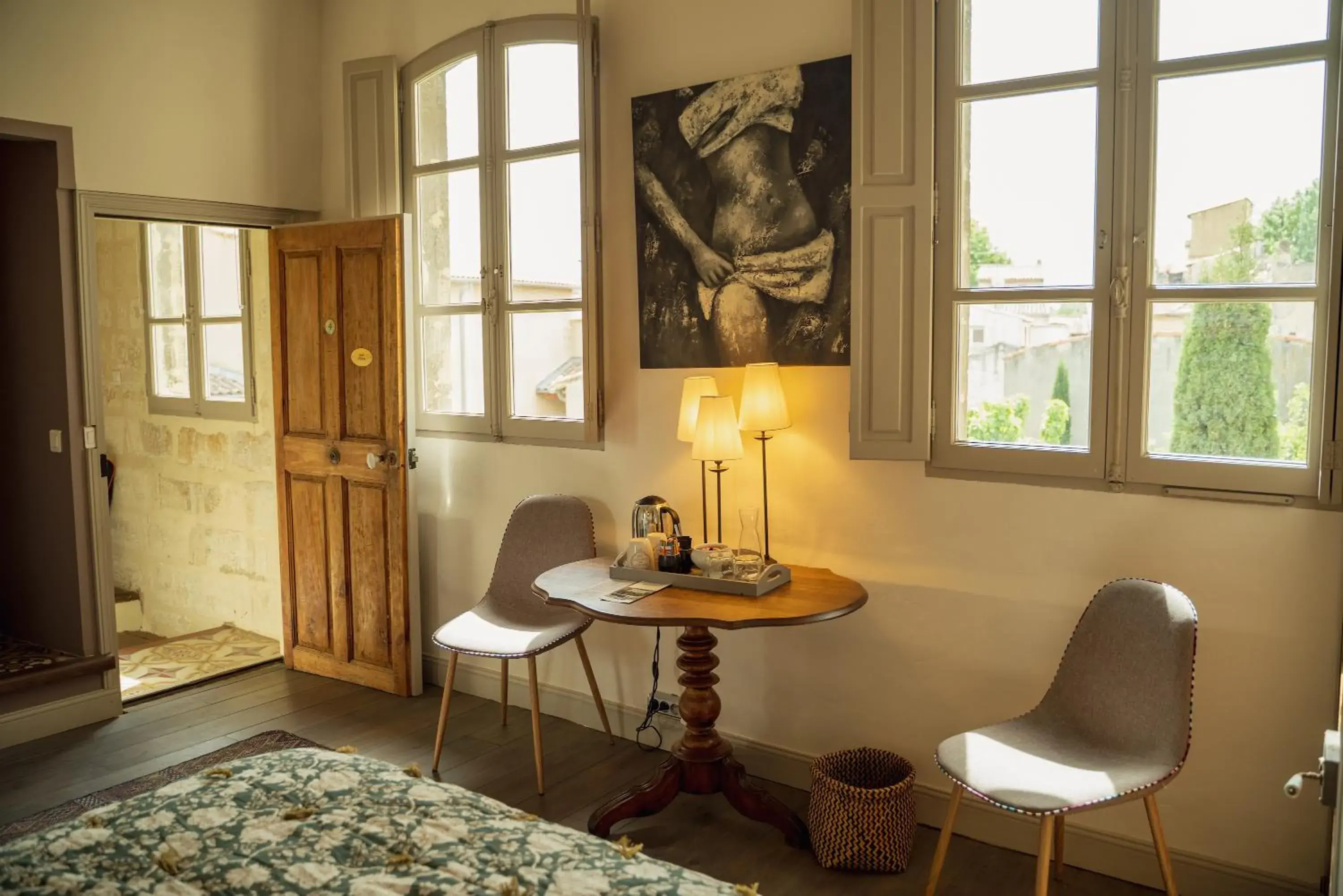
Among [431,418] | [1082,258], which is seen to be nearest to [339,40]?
[431,418]

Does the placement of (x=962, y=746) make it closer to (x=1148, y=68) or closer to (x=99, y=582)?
(x=1148, y=68)

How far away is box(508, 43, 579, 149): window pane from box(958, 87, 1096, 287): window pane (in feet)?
5.49

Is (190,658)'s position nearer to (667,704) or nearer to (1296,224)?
(667,704)

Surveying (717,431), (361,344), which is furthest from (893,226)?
(361,344)

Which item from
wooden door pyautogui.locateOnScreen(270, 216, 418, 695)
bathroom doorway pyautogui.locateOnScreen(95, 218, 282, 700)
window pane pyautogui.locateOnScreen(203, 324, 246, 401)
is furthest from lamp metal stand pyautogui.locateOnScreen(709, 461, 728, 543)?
window pane pyautogui.locateOnScreen(203, 324, 246, 401)

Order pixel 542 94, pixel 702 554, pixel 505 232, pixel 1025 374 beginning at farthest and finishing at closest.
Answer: pixel 505 232 → pixel 542 94 → pixel 702 554 → pixel 1025 374

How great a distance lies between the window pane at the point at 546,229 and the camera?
4.31 metres

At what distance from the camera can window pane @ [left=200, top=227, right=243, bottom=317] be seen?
5.92 m

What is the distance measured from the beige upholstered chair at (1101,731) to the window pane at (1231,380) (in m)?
0.46

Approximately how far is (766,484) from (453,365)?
1.75m

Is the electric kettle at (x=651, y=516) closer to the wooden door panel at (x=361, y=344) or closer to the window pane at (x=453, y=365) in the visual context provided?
the window pane at (x=453, y=365)

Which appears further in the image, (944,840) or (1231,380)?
(1231,380)

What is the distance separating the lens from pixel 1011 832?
3328mm

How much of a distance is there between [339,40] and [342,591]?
8.56 feet
